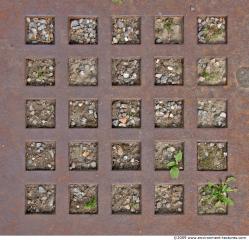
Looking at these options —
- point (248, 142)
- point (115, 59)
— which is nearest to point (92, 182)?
point (115, 59)

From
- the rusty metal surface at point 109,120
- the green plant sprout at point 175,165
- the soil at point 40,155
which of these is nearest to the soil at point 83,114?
the rusty metal surface at point 109,120

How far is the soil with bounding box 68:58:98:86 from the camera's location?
2178 mm

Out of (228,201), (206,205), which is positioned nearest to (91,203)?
(206,205)

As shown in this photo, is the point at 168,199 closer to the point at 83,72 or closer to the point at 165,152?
the point at 165,152

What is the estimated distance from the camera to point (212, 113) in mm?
2184

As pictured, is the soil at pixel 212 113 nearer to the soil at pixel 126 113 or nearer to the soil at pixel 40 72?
the soil at pixel 126 113

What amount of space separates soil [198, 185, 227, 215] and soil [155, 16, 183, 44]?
752 millimetres

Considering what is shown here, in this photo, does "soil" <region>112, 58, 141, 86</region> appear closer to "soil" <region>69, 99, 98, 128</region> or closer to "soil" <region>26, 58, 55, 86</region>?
"soil" <region>69, 99, 98, 128</region>

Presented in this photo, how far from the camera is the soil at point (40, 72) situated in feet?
7.13

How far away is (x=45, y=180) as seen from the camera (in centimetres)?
215

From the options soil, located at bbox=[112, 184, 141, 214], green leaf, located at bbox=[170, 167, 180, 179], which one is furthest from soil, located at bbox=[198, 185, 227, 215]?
soil, located at bbox=[112, 184, 141, 214]

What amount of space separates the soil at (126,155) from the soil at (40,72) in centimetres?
46

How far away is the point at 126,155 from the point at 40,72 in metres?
0.60

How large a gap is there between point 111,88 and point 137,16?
0.38m
